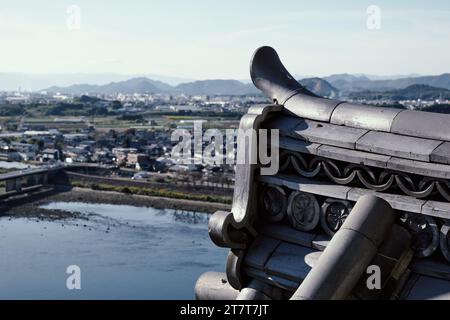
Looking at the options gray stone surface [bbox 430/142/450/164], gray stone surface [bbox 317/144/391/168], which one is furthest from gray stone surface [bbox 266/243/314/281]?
gray stone surface [bbox 430/142/450/164]

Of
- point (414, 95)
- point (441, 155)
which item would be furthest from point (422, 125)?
point (414, 95)

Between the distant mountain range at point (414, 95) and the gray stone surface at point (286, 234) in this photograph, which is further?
the distant mountain range at point (414, 95)

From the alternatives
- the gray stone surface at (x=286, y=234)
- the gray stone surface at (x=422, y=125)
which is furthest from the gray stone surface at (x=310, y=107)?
the gray stone surface at (x=286, y=234)

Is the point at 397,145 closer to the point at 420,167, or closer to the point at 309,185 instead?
the point at 420,167

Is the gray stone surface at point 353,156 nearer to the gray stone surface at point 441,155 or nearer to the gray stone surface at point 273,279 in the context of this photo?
the gray stone surface at point 441,155
